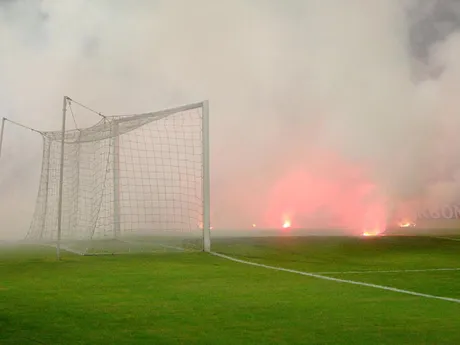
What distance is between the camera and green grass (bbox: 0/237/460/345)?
487 cm

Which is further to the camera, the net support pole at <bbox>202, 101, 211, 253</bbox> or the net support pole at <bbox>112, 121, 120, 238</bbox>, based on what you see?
the net support pole at <bbox>112, 121, 120, 238</bbox>

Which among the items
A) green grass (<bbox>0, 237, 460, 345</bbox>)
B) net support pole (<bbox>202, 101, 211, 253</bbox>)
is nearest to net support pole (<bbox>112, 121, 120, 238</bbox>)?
net support pole (<bbox>202, 101, 211, 253</bbox>)

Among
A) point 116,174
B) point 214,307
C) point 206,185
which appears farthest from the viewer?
point 116,174

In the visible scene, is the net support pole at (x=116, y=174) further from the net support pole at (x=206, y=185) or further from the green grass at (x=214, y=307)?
the green grass at (x=214, y=307)

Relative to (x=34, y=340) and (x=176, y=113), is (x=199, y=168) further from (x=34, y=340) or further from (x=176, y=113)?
(x=34, y=340)

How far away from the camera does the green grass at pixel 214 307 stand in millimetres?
4871

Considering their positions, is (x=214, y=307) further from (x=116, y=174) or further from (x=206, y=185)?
(x=116, y=174)

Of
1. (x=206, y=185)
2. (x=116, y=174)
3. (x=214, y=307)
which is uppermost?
(x=116, y=174)

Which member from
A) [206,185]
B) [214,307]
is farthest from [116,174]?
[214,307]

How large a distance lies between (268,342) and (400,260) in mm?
10669

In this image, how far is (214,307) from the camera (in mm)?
6527

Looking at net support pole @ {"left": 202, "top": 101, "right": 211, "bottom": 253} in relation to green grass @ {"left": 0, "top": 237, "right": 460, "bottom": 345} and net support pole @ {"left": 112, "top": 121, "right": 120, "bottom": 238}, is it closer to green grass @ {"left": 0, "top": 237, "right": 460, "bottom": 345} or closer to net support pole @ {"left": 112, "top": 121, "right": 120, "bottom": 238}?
net support pole @ {"left": 112, "top": 121, "right": 120, "bottom": 238}

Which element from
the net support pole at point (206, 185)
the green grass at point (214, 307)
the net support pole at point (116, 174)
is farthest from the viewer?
the net support pole at point (116, 174)

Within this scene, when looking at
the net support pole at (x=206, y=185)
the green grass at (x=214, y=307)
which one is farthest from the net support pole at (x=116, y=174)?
the green grass at (x=214, y=307)
